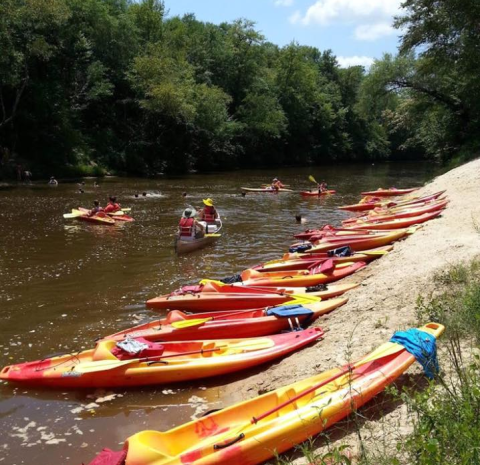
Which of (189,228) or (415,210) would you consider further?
(415,210)

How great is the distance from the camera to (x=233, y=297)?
840 cm

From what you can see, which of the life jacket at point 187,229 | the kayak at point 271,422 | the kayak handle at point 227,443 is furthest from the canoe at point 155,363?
the life jacket at point 187,229

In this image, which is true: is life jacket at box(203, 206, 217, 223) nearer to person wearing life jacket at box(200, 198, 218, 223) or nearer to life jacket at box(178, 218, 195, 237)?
person wearing life jacket at box(200, 198, 218, 223)

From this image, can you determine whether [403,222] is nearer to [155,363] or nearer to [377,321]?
[377,321]

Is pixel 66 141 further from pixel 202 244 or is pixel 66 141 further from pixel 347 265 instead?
pixel 347 265

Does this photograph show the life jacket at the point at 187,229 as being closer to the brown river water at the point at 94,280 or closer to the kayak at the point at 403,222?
the brown river water at the point at 94,280

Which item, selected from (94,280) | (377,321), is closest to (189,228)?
(94,280)

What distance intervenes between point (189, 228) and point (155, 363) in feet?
24.3

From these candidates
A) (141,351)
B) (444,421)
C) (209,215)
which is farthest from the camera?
(209,215)

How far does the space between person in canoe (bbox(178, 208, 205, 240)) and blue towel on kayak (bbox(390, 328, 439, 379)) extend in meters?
8.93

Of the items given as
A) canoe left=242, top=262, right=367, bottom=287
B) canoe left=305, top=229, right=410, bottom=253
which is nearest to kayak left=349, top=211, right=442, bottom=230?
canoe left=305, top=229, right=410, bottom=253

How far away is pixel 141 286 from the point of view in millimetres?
10250

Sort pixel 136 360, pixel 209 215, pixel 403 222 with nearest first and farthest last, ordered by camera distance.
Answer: pixel 136 360
pixel 403 222
pixel 209 215

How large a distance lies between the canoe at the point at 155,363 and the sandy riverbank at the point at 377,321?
0.24 metres
